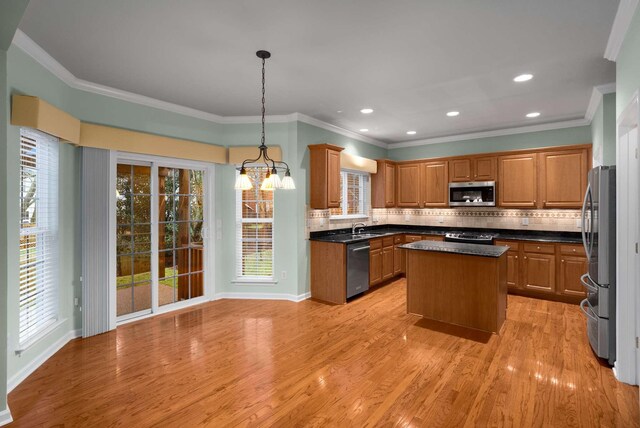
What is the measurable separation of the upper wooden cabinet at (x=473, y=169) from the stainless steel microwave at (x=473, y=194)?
0.39 ft

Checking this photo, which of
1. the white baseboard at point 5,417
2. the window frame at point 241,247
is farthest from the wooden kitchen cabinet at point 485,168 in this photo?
the white baseboard at point 5,417

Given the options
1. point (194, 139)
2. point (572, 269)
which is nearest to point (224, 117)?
point (194, 139)

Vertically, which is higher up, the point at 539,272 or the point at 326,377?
the point at 539,272

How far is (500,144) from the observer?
18.8 feet

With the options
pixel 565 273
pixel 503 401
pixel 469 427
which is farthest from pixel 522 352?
pixel 565 273

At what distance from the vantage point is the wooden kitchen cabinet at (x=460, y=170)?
5.82m

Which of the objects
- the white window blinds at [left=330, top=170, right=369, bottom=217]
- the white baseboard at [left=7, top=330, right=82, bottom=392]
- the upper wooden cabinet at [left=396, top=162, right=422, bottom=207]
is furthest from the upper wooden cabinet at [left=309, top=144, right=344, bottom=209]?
the white baseboard at [left=7, top=330, right=82, bottom=392]

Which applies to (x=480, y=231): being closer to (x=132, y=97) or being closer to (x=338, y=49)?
(x=338, y=49)

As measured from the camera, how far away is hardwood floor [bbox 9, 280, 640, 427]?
2189 mm

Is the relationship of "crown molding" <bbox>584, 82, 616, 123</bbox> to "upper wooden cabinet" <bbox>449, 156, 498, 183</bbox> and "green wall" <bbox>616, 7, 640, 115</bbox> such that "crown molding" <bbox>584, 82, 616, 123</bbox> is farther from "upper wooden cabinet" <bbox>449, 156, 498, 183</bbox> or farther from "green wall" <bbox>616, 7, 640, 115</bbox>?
"upper wooden cabinet" <bbox>449, 156, 498, 183</bbox>

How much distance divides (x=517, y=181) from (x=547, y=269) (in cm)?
147

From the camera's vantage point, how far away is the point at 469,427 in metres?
2.06

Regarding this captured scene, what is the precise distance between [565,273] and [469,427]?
3.64m

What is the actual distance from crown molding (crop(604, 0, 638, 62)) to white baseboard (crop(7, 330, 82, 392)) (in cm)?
514
